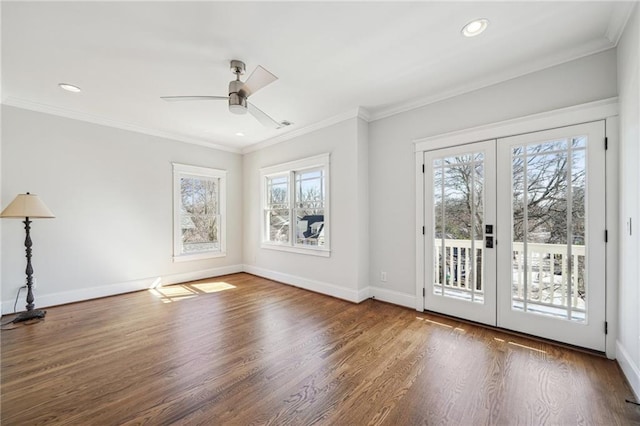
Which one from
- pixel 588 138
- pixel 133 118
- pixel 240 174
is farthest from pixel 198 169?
pixel 588 138

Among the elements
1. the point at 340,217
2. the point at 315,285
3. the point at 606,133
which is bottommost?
the point at 315,285

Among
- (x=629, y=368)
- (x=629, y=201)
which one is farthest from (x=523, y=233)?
(x=629, y=368)

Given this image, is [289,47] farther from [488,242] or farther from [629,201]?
[629,201]

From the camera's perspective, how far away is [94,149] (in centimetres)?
395

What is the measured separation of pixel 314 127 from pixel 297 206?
1.38 meters

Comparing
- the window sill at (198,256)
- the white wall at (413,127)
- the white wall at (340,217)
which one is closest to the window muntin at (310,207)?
the white wall at (340,217)

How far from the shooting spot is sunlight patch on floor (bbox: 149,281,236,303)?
4.02 meters

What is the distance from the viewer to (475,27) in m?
2.12

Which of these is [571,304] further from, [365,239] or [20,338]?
[20,338]

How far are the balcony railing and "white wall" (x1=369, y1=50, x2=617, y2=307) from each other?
1.74ft

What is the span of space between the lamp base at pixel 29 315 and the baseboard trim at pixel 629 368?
18.6 feet

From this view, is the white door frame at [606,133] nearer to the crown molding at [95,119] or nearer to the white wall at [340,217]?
the white wall at [340,217]

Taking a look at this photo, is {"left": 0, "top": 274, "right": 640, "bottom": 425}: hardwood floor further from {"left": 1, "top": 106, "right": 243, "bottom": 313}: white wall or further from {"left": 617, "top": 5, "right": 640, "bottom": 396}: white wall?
{"left": 1, "top": 106, "right": 243, "bottom": 313}: white wall

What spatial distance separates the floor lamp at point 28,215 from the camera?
303 centimetres
